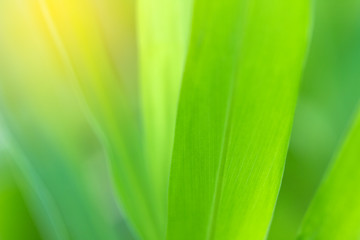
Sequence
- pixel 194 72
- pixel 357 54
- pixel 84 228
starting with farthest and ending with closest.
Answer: pixel 357 54 < pixel 84 228 < pixel 194 72

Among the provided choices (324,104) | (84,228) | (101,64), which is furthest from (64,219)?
(324,104)

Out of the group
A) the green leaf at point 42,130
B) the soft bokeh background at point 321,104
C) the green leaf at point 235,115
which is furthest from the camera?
the soft bokeh background at point 321,104

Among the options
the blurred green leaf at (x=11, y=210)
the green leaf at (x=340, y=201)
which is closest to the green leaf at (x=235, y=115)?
the green leaf at (x=340, y=201)

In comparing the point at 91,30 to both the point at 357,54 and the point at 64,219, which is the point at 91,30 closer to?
the point at 64,219

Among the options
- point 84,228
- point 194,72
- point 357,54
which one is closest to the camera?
point 194,72

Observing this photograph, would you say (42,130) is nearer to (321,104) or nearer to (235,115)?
(235,115)

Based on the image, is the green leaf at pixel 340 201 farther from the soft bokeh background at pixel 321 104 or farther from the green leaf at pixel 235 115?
the soft bokeh background at pixel 321 104
